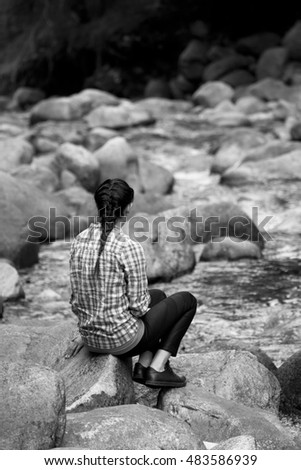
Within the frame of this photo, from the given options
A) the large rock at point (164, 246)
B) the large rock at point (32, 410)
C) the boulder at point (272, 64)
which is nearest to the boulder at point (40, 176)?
the large rock at point (164, 246)

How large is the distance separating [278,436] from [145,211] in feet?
19.7

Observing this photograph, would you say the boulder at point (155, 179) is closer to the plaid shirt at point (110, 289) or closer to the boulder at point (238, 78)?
the plaid shirt at point (110, 289)

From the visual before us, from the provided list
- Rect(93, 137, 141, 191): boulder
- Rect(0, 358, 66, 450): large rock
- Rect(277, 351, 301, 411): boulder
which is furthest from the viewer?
Rect(93, 137, 141, 191): boulder

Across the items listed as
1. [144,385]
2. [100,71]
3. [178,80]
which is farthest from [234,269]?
[100,71]

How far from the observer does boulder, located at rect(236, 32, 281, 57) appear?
74.9 feet

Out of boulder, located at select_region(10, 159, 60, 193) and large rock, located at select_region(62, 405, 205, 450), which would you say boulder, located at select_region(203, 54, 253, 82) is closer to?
boulder, located at select_region(10, 159, 60, 193)

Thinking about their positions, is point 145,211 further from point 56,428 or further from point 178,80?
point 178,80

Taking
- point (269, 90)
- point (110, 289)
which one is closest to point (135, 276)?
point (110, 289)

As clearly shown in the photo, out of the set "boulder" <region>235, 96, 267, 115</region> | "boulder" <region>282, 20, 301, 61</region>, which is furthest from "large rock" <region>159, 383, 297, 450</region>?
"boulder" <region>282, 20, 301, 61</region>

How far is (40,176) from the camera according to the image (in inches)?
457

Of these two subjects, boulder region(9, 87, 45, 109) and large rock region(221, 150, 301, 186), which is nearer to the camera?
large rock region(221, 150, 301, 186)

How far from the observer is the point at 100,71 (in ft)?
79.6

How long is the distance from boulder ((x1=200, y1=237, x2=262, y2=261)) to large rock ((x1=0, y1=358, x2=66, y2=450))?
4.82m

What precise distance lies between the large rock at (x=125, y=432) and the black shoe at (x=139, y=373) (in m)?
0.45
